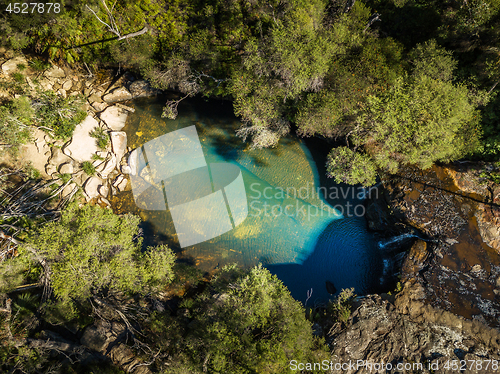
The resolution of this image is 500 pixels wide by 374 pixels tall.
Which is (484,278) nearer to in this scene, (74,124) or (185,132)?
(185,132)

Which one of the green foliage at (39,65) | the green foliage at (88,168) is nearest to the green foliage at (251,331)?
the green foliage at (88,168)

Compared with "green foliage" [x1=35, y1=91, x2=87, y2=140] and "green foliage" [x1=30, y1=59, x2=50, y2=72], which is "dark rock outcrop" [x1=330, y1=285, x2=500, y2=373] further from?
"green foliage" [x1=30, y1=59, x2=50, y2=72]

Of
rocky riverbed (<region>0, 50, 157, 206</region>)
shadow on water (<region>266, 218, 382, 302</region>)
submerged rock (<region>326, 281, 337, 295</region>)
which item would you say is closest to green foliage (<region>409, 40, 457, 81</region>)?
shadow on water (<region>266, 218, 382, 302</region>)

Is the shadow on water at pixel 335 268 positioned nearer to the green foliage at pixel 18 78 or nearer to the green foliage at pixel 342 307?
the green foliage at pixel 342 307

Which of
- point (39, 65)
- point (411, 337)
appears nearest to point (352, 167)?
point (411, 337)

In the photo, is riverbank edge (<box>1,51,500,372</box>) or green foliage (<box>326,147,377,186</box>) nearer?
riverbank edge (<box>1,51,500,372</box>)

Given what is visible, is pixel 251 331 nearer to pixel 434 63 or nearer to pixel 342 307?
pixel 342 307
